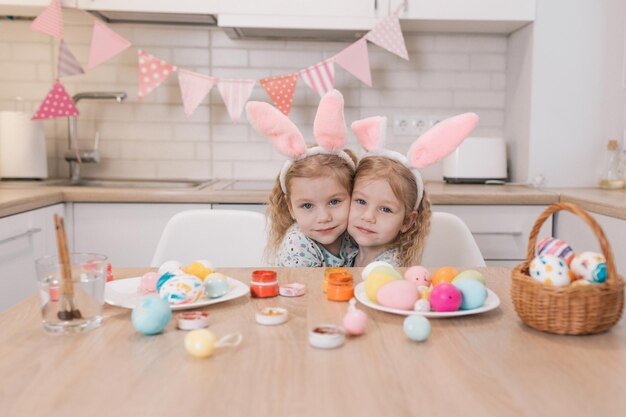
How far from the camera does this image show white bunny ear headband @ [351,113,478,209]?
1293 mm

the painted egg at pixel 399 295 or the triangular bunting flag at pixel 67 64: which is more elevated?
the triangular bunting flag at pixel 67 64

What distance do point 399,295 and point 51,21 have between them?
7.06 feet

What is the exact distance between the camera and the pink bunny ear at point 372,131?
4.81 feet

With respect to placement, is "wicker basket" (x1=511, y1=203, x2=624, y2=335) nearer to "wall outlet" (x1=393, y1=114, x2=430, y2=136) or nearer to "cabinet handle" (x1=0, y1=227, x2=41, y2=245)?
"cabinet handle" (x1=0, y1=227, x2=41, y2=245)

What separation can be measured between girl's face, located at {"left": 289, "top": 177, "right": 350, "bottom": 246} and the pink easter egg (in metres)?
0.55

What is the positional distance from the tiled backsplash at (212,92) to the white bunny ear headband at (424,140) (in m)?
1.49

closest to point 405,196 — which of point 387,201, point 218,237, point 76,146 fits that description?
point 387,201

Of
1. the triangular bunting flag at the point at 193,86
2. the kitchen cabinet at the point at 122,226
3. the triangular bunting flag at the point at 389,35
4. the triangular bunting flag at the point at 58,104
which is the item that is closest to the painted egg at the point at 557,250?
the kitchen cabinet at the point at 122,226

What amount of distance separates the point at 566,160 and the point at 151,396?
2.45 m

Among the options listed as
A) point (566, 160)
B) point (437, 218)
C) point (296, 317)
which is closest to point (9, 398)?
point (296, 317)

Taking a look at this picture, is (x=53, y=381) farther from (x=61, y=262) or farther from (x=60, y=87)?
(x=60, y=87)

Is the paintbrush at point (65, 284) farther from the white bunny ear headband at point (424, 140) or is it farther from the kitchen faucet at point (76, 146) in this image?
the kitchen faucet at point (76, 146)

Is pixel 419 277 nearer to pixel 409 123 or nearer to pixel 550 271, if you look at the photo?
pixel 550 271

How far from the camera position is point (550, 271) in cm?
91
